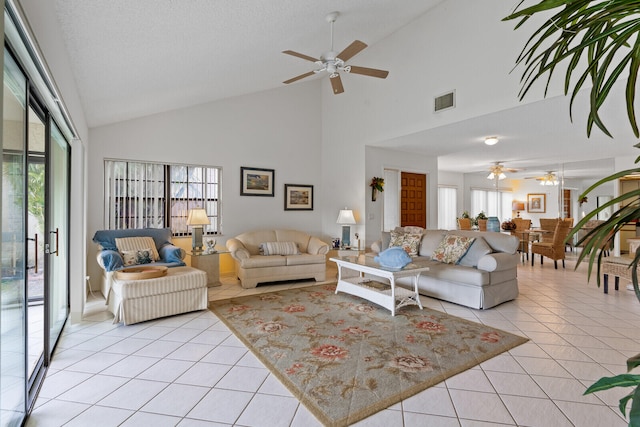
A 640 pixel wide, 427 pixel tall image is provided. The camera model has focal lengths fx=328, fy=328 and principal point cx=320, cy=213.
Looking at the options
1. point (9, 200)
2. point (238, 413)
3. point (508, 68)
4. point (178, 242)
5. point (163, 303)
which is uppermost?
point (508, 68)

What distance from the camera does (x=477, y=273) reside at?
12.7ft

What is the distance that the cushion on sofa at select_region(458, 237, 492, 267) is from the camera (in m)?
4.20

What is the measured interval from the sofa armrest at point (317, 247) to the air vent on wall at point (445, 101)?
9.13ft

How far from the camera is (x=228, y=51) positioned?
11.7ft

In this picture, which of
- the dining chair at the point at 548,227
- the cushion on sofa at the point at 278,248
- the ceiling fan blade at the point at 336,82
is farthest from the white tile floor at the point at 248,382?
the dining chair at the point at 548,227

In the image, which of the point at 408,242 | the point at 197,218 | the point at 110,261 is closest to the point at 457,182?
the point at 408,242

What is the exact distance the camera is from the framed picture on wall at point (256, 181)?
6184 mm

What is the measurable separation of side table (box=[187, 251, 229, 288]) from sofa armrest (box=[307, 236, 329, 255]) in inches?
63.7

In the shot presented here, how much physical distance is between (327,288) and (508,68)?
12.3 ft

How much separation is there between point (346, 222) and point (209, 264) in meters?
2.48

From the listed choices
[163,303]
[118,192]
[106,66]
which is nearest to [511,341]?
[163,303]

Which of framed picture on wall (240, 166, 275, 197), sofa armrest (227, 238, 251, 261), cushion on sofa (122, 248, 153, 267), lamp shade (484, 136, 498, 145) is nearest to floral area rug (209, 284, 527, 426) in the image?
sofa armrest (227, 238, 251, 261)

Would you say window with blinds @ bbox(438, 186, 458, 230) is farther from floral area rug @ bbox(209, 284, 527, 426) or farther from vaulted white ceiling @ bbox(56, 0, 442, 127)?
floral area rug @ bbox(209, 284, 527, 426)

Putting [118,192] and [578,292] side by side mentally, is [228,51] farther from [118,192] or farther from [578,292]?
A: [578,292]
